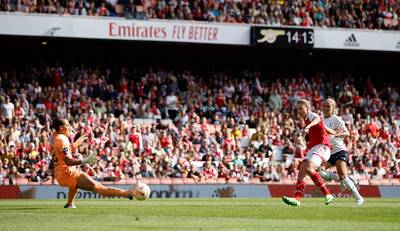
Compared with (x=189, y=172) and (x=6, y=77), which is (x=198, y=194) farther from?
(x=6, y=77)

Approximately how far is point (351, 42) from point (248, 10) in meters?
4.89

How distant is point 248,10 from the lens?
1544 inches

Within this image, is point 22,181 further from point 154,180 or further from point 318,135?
point 318,135

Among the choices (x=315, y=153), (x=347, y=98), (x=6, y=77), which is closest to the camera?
(x=315, y=153)

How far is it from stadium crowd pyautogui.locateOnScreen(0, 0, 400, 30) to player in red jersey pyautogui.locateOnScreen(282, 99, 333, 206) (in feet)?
60.5

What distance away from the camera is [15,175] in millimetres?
28375

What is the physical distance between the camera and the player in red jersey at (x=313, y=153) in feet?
61.4

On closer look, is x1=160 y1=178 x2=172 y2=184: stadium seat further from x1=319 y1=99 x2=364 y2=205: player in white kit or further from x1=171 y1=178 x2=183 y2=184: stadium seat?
x1=319 y1=99 x2=364 y2=205: player in white kit

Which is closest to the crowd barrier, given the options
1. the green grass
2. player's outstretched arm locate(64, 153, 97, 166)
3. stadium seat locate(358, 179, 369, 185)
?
stadium seat locate(358, 179, 369, 185)

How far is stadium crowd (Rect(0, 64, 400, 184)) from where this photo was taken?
101 ft

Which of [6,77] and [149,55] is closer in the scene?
[6,77]

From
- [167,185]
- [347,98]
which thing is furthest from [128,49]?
[167,185]

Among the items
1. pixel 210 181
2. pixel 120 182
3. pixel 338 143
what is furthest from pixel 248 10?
pixel 338 143

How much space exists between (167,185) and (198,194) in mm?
1041
